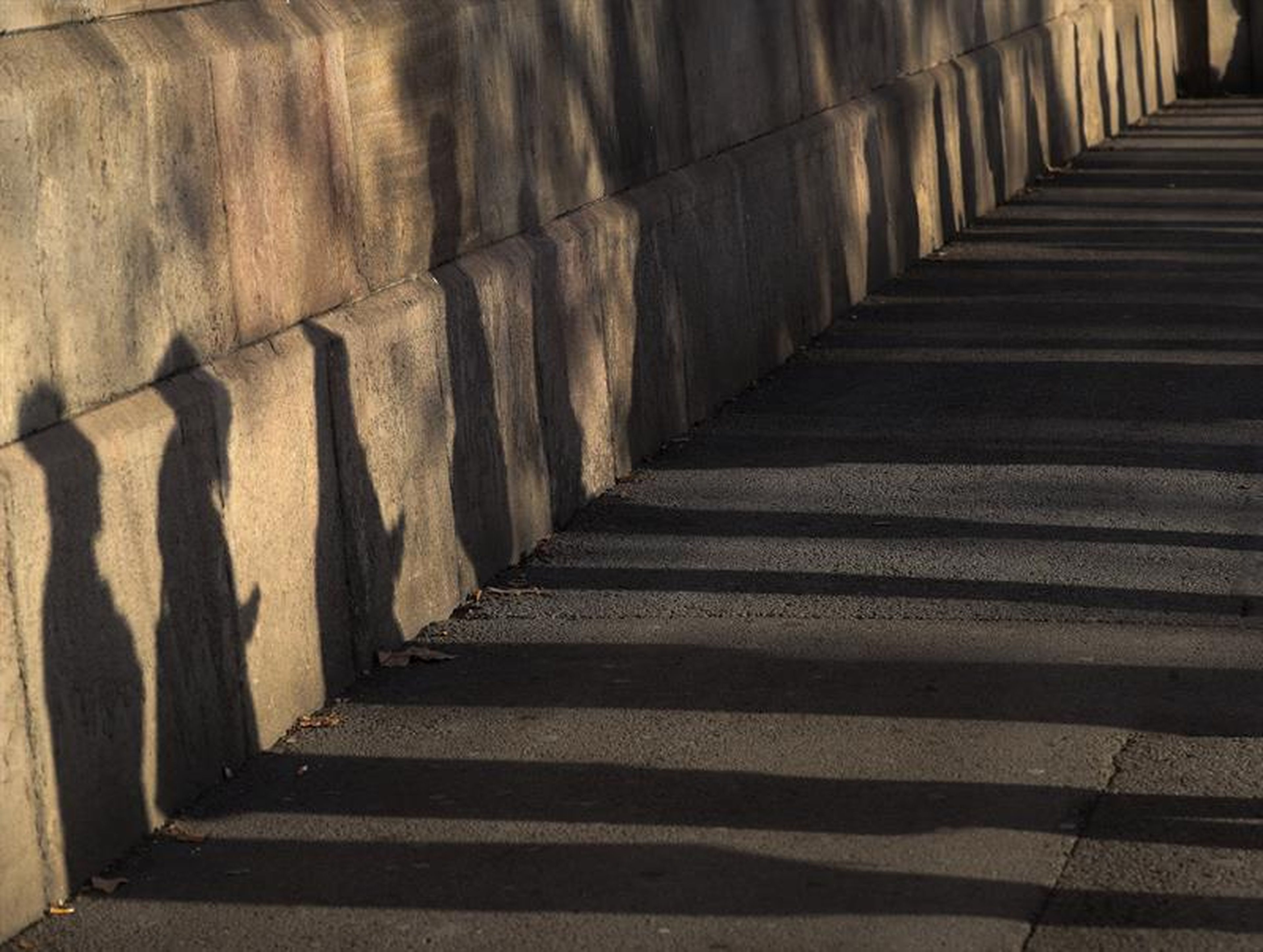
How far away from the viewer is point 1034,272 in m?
14.0

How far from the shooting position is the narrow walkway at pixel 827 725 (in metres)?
5.09

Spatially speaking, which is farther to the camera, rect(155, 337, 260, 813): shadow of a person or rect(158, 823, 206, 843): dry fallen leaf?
rect(155, 337, 260, 813): shadow of a person

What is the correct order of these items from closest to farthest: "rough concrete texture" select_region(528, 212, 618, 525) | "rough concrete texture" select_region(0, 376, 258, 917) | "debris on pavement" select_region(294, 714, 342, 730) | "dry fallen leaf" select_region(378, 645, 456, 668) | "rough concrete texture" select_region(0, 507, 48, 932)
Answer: "rough concrete texture" select_region(0, 507, 48, 932) < "rough concrete texture" select_region(0, 376, 258, 917) < "debris on pavement" select_region(294, 714, 342, 730) < "dry fallen leaf" select_region(378, 645, 456, 668) < "rough concrete texture" select_region(528, 212, 618, 525)

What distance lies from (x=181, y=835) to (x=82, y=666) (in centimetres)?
51

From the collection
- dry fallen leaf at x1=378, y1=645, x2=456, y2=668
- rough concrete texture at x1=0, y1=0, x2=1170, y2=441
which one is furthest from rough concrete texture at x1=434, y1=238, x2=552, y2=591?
dry fallen leaf at x1=378, y1=645, x2=456, y2=668

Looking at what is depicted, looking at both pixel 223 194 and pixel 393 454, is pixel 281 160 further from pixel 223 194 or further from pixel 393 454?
pixel 393 454

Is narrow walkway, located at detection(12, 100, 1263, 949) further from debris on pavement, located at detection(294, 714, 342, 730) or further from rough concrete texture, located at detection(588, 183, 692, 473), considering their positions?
rough concrete texture, located at detection(588, 183, 692, 473)

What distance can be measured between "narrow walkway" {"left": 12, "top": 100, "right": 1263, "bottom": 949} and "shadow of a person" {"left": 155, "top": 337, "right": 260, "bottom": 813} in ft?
0.36

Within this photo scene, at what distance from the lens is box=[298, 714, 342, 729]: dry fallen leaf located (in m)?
6.43

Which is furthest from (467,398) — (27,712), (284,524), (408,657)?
(27,712)

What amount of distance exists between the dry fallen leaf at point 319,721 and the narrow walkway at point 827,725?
0.16 ft

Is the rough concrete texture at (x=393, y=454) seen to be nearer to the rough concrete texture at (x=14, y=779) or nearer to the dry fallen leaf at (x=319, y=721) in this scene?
the dry fallen leaf at (x=319, y=721)

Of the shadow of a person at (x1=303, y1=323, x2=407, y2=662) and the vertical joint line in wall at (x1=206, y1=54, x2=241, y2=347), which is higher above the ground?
the vertical joint line in wall at (x1=206, y1=54, x2=241, y2=347)

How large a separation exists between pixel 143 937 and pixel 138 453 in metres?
1.06
